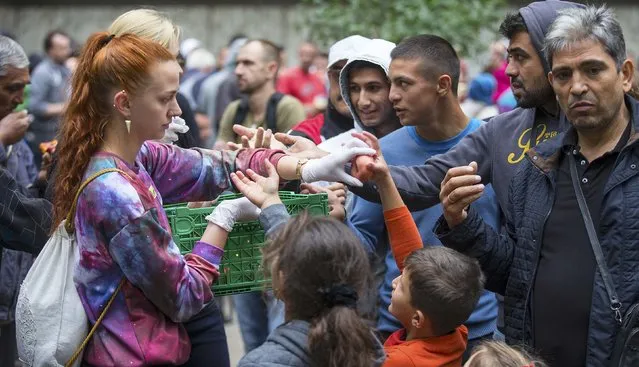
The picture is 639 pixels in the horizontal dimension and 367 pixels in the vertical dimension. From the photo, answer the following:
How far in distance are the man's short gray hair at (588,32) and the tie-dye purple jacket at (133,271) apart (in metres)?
1.45

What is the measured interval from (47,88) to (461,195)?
10.6 meters

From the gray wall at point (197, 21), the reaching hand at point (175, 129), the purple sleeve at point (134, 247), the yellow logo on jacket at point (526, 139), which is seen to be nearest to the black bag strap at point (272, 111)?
the reaching hand at point (175, 129)

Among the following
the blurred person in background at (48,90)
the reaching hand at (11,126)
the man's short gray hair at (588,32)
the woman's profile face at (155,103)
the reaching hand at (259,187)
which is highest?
the man's short gray hair at (588,32)

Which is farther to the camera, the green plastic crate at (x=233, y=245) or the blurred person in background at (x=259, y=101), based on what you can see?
the blurred person in background at (x=259, y=101)

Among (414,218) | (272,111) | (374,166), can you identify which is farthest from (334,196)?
(272,111)

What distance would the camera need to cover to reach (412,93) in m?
5.19

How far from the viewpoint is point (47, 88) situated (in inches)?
546

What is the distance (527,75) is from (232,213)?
1.53m

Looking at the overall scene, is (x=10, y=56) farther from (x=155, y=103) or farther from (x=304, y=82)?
(x=304, y=82)

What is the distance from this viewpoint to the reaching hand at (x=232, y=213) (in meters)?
3.91

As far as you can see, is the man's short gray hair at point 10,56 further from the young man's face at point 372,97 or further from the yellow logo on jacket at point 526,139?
the yellow logo on jacket at point 526,139

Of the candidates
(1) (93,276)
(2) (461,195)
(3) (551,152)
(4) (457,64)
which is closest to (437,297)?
(2) (461,195)

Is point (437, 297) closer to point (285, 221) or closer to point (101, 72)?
point (285, 221)

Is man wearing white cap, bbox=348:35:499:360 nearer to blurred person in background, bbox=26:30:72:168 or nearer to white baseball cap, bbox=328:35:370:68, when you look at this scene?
white baseball cap, bbox=328:35:370:68
